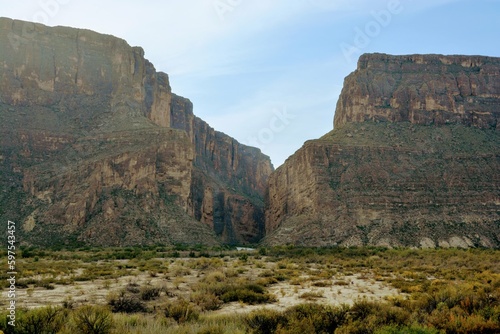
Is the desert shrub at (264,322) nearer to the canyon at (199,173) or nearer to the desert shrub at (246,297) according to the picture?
the desert shrub at (246,297)

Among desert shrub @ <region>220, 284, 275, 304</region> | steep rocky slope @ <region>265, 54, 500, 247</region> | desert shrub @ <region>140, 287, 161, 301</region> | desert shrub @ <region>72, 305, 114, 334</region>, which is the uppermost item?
steep rocky slope @ <region>265, 54, 500, 247</region>

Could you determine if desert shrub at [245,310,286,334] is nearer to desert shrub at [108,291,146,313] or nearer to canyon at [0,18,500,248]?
desert shrub at [108,291,146,313]

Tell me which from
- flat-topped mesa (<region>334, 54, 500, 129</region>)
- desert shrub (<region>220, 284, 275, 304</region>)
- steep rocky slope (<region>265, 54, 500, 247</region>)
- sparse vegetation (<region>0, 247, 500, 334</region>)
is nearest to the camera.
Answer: sparse vegetation (<region>0, 247, 500, 334</region>)

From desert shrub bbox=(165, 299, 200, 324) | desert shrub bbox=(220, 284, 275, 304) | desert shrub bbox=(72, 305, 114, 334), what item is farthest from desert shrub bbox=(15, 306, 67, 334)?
desert shrub bbox=(220, 284, 275, 304)

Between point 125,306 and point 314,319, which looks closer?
point 314,319

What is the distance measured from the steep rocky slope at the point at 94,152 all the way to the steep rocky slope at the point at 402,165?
21495 mm

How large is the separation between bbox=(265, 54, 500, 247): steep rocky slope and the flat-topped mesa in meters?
0.25

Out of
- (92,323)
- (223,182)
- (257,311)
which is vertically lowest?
(257,311)

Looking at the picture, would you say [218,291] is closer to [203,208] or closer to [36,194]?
[36,194]

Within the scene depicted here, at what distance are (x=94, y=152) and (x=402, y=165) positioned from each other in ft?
197

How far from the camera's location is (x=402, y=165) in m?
86.2

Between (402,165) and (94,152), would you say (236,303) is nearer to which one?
(94,152)

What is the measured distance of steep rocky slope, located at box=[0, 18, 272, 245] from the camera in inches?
2685

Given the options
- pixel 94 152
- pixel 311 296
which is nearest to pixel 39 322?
pixel 311 296
